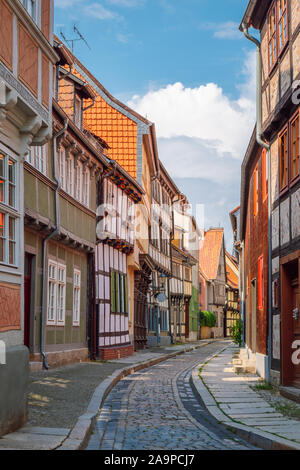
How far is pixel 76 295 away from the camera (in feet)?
63.8

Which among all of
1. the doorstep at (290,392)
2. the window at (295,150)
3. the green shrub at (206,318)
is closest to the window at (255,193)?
the window at (295,150)

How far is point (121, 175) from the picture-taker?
2406 cm

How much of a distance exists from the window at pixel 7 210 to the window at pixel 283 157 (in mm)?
5743

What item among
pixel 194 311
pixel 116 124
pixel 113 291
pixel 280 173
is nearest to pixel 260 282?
pixel 280 173

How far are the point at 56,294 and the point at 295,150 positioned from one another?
7.70 meters

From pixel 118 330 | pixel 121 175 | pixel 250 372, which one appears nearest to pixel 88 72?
pixel 121 175

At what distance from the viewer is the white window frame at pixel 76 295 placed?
19141 millimetres

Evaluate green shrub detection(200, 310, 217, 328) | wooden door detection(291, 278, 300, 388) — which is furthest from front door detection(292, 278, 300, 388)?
green shrub detection(200, 310, 217, 328)

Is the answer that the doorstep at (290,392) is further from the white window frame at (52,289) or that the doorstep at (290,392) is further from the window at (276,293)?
the white window frame at (52,289)

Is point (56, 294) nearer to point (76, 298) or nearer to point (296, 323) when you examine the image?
point (76, 298)
